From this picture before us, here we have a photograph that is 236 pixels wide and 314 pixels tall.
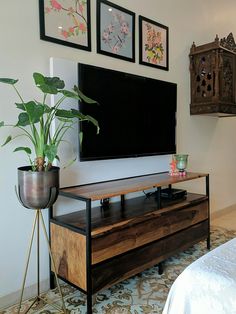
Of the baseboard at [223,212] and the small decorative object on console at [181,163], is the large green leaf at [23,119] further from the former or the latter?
the baseboard at [223,212]

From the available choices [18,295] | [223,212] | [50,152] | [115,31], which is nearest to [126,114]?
[115,31]

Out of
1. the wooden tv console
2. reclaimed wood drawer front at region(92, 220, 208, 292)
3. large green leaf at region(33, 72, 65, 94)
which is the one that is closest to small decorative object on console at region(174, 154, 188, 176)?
the wooden tv console

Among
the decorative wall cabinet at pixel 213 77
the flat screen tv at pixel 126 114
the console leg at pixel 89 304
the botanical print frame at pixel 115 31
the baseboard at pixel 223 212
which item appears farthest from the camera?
the baseboard at pixel 223 212

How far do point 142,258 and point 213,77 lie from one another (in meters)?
2.00

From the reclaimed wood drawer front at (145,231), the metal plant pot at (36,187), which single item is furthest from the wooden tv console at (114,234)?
the metal plant pot at (36,187)

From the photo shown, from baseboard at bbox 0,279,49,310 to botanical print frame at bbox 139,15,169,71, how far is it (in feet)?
6.62

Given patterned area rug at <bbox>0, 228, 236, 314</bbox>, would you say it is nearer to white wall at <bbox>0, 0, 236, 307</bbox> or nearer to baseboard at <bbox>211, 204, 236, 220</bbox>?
white wall at <bbox>0, 0, 236, 307</bbox>

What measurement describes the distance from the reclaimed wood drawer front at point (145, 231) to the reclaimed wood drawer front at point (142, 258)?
4 cm

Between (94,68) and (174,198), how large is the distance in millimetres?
1297

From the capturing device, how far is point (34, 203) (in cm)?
155

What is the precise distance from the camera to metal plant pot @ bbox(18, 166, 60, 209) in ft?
5.03

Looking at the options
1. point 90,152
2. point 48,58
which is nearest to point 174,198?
point 90,152

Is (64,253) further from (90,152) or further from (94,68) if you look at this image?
(94,68)

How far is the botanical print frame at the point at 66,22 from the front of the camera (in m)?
1.96
